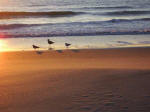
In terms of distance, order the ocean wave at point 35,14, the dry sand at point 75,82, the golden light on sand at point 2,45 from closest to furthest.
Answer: the dry sand at point 75,82 → the golden light on sand at point 2,45 → the ocean wave at point 35,14

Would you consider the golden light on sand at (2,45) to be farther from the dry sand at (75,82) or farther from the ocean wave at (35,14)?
the ocean wave at (35,14)

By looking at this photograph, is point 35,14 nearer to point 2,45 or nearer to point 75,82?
point 2,45

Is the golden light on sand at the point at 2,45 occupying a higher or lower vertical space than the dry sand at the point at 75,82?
higher

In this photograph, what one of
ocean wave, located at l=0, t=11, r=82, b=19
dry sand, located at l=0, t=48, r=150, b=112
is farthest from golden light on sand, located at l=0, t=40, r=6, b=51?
ocean wave, located at l=0, t=11, r=82, b=19

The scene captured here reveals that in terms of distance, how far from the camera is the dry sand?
18.6 ft

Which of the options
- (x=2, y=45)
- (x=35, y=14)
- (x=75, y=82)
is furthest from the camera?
(x=35, y=14)

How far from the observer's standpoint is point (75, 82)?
7094 millimetres

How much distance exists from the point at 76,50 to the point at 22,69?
11.0 feet

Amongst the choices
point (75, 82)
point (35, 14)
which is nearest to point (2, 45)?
point (75, 82)

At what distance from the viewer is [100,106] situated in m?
5.57

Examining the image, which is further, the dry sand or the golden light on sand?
the golden light on sand

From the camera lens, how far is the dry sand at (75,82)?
18.6ft

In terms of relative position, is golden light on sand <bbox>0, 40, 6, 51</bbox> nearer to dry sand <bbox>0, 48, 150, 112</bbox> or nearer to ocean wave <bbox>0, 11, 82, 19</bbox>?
dry sand <bbox>0, 48, 150, 112</bbox>

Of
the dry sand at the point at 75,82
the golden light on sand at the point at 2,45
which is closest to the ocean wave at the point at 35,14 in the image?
the golden light on sand at the point at 2,45
